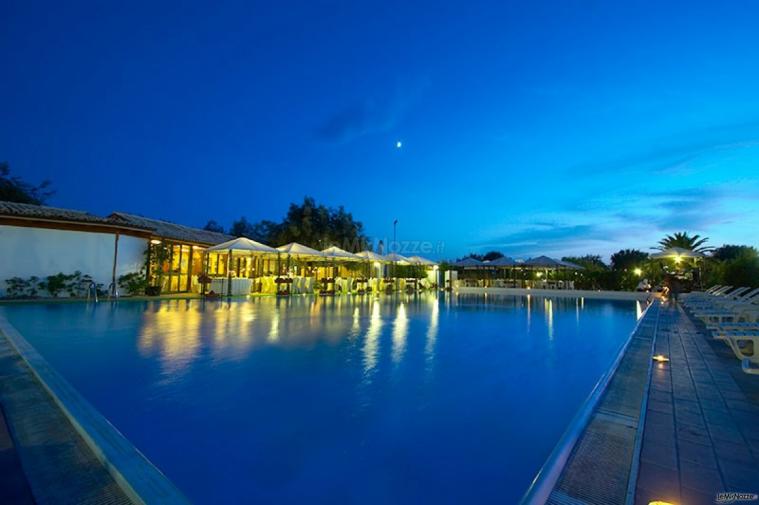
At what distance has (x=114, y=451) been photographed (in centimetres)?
190

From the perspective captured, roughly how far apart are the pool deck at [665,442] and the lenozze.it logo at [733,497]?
0.07ft

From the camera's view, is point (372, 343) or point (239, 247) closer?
point (372, 343)

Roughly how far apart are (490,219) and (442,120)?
62.4 ft

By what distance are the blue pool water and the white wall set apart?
23.9ft

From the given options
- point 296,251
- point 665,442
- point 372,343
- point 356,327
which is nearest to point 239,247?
point 296,251

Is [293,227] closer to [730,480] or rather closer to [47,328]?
[47,328]

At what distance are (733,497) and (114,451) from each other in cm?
302

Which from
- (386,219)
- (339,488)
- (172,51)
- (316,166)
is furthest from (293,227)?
(339,488)

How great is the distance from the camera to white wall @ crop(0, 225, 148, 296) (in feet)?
36.3

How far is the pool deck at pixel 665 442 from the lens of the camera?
62.7 inches

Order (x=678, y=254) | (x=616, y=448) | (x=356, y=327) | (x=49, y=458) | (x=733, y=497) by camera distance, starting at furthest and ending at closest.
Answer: (x=678, y=254), (x=356, y=327), (x=616, y=448), (x=49, y=458), (x=733, y=497)

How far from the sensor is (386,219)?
138ft

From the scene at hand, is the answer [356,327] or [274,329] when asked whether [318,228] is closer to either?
[356,327]

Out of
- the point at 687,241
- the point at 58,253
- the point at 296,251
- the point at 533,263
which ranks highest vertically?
the point at 687,241
